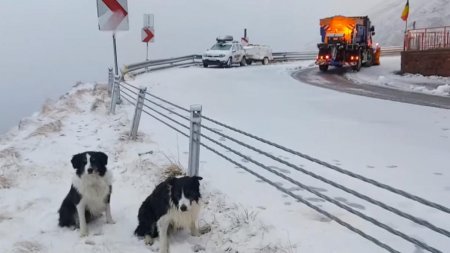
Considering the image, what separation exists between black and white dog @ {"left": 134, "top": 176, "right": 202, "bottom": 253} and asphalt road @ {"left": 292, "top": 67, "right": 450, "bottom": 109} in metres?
11.4

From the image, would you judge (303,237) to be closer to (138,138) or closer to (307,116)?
(138,138)

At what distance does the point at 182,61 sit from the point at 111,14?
21804 mm

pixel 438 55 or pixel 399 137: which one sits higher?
pixel 438 55

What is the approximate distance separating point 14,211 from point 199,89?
12717 mm

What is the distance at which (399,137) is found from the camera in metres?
9.84

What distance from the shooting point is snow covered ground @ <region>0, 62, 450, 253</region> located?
16.5ft

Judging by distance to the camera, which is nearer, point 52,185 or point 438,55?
point 52,185

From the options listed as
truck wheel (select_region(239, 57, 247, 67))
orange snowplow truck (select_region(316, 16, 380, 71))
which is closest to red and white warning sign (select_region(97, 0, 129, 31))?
orange snowplow truck (select_region(316, 16, 380, 71))

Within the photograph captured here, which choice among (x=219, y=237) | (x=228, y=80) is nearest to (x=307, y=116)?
(x=219, y=237)

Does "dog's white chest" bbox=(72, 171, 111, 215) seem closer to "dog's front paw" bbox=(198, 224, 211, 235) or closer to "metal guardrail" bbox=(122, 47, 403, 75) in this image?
"dog's front paw" bbox=(198, 224, 211, 235)

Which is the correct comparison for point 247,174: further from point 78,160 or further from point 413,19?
point 413,19

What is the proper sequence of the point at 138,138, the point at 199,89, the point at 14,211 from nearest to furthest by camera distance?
the point at 14,211 < the point at 138,138 < the point at 199,89

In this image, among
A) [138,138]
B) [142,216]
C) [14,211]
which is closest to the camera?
[142,216]

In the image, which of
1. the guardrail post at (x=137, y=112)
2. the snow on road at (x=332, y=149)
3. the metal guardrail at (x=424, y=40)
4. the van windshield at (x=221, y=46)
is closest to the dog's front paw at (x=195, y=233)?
the snow on road at (x=332, y=149)
